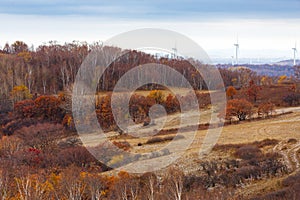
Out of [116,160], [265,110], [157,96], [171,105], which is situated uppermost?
[157,96]

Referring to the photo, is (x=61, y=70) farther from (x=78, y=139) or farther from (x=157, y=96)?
(x=78, y=139)

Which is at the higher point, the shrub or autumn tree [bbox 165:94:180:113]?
autumn tree [bbox 165:94:180:113]

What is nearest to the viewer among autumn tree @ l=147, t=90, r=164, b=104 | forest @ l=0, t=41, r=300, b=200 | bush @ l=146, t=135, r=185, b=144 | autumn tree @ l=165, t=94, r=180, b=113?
forest @ l=0, t=41, r=300, b=200

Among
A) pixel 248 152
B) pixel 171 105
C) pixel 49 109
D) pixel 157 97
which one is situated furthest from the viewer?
pixel 157 97

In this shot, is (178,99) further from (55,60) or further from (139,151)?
(55,60)

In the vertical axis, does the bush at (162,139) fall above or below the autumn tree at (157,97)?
below

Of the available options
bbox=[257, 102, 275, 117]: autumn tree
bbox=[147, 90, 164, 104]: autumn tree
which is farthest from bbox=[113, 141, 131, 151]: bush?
bbox=[147, 90, 164, 104]: autumn tree

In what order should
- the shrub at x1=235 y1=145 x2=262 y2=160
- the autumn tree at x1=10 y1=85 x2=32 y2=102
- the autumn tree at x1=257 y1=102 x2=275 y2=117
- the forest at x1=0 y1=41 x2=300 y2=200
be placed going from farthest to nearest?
the autumn tree at x1=10 y1=85 x2=32 y2=102 → the autumn tree at x1=257 y1=102 x2=275 y2=117 → the shrub at x1=235 y1=145 x2=262 y2=160 → the forest at x1=0 y1=41 x2=300 y2=200

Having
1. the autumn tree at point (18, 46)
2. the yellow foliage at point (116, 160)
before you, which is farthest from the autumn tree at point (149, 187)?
the autumn tree at point (18, 46)

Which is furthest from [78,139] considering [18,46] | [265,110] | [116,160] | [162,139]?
[18,46]

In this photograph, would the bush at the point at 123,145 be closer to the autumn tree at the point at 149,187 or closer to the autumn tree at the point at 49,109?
the autumn tree at the point at 149,187

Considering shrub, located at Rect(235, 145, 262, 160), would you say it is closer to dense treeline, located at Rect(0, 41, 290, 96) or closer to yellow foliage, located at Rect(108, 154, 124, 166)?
→ yellow foliage, located at Rect(108, 154, 124, 166)

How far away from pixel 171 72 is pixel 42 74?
26.3 m

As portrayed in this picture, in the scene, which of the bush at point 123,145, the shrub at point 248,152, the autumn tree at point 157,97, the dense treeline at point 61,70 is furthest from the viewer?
the dense treeline at point 61,70
